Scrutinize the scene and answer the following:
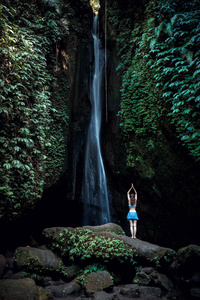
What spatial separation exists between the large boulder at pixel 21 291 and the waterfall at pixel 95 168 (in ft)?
20.5

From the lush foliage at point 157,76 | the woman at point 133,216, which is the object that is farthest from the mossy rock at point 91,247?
the lush foliage at point 157,76

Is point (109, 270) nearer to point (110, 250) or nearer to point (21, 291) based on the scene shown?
point (110, 250)

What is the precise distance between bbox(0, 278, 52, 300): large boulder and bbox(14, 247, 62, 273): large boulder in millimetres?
A: 1202

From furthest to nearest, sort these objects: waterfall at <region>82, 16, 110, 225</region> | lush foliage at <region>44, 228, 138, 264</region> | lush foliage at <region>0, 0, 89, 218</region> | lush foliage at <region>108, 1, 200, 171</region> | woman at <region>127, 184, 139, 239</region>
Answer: waterfall at <region>82, 16, 110, 225</region>, woman at <region>127, 184, 139, 239</region>, lush foliage at <region>108, 1, 200, 171</region>, lush foliage at <region>0, 0, 89, 218</region>, lush foliage at <region>44, 228, 138, 264</region>

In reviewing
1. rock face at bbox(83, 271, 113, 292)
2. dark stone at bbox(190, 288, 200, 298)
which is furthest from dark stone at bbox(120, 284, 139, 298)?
dark stone at bbox(190, 288, 200, 298)

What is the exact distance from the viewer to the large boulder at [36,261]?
203 inches

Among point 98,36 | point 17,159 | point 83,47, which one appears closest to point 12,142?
point 17,159

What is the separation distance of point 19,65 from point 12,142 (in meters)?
2.72

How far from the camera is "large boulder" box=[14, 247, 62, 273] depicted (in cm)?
517

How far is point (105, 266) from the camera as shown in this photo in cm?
518

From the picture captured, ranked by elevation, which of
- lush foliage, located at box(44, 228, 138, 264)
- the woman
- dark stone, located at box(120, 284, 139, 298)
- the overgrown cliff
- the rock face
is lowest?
dark stone, located at box(120, 284, 139, 298)

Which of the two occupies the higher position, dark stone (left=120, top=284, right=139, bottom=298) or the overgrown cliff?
the overgrown cliff

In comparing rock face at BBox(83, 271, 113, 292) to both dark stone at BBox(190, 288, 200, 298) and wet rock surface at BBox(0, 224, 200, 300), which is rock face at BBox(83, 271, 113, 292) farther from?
dark stone at BBox(190, 288, 200, 298)

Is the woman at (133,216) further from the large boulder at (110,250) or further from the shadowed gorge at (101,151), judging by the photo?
the large boulder at (110,250)
